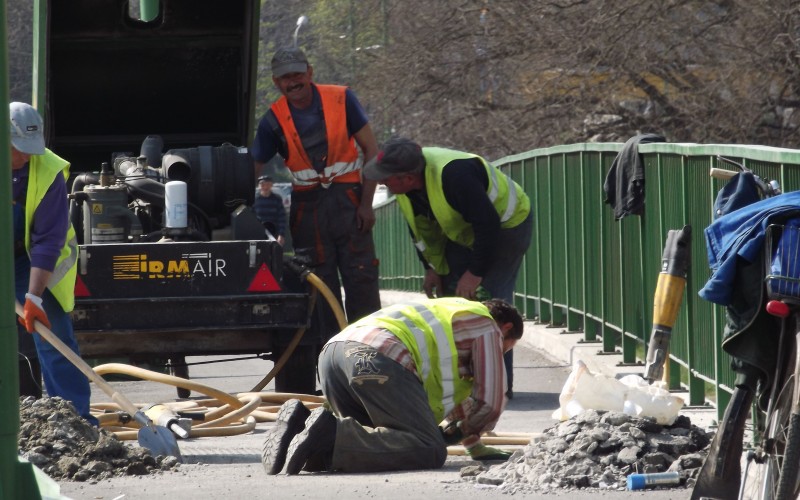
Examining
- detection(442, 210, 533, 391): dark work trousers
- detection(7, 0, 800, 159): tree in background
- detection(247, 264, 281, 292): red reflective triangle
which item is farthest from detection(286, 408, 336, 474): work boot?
detection(7, 0, 800, 159): tree in background

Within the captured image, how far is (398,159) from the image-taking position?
8.45 m

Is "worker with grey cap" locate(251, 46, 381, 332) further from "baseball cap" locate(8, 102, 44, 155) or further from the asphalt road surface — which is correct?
"baseball cap" locate(8, 102, 44, 155)

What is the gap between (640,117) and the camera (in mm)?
16891

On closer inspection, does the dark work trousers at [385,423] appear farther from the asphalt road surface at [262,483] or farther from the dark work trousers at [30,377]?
the dark work trousers at [30,377]

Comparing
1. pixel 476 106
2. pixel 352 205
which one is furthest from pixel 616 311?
pixel 476 106

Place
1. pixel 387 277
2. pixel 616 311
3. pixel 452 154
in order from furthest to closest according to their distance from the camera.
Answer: pixel 387 277 → pixel 616 311 → pixel 452 154

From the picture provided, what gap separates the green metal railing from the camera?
7.65m

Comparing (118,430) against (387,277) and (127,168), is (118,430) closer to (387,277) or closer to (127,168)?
(127,168)

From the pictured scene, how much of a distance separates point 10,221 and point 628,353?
20.3 ft

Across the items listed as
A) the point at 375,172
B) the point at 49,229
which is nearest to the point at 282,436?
the point at 49,229

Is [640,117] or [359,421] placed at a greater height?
[640,117]

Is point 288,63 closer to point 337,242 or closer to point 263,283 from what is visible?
point 337,242

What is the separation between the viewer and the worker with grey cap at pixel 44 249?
7090 millimetres

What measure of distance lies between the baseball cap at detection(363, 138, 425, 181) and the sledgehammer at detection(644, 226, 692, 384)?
1.47m
